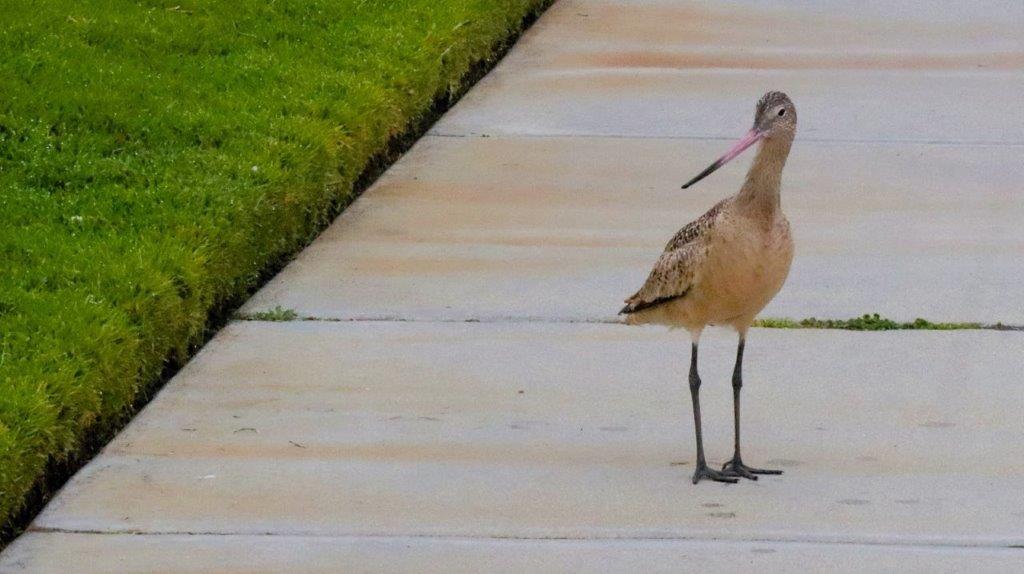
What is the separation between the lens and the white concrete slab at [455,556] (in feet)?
16.7

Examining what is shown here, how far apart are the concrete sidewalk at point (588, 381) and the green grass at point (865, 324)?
3.0 inches

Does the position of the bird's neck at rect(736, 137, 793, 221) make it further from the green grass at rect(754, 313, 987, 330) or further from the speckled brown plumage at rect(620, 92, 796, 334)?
the green grass at rect(754, 313, 987, 330)

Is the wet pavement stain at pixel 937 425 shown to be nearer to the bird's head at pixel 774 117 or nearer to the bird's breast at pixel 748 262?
the bird's breast at pixel 748 262

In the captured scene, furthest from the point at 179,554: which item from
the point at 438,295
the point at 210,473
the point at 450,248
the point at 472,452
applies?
the point at 450,248

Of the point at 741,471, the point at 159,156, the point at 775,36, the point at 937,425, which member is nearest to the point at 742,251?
the point at 741,471

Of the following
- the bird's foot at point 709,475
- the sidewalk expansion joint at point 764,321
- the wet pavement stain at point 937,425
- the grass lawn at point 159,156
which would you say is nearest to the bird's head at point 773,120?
the bird's foot at point 709,475

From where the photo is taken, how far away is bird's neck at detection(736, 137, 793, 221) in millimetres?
5594

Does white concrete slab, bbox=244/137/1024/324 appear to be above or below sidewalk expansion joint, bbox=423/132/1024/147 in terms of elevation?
below

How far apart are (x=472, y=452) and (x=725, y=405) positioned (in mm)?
968

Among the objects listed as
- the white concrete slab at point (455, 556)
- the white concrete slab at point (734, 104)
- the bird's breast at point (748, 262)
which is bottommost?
the white concrete slab at point (455, 556)

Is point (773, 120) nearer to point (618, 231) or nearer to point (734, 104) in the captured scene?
point (618, 231)

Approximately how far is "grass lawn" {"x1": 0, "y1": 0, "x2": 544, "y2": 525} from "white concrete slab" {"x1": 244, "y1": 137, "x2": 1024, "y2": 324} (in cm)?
30

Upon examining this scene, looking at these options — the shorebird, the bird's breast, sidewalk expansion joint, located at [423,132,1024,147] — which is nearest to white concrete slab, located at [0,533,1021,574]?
the shorebird

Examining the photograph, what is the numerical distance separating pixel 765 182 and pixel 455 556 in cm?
142
